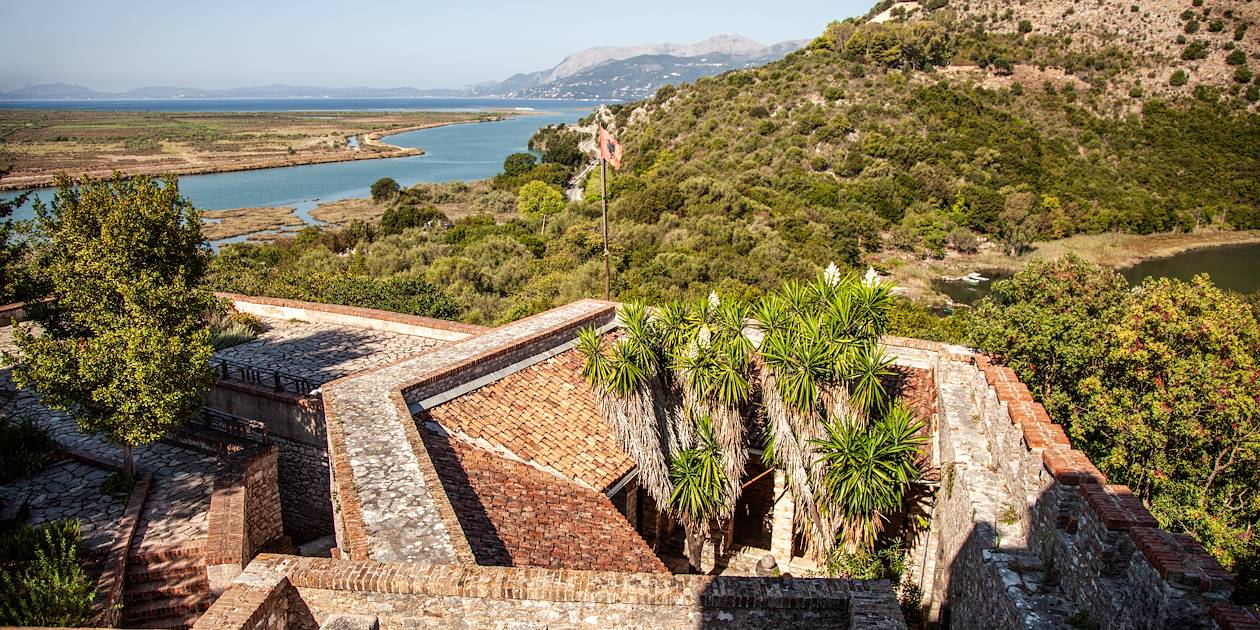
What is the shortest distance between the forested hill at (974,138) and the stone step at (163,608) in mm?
28051

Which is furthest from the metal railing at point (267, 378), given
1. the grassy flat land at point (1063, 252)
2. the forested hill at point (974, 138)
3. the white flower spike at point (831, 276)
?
the grassy flat land at point (1063, 252)

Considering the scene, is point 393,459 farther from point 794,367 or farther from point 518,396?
point 794,367

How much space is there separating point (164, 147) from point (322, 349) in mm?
120224

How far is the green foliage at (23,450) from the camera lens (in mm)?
10648

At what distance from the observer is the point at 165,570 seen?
29.7ft

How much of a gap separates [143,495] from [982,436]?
11.9 meters

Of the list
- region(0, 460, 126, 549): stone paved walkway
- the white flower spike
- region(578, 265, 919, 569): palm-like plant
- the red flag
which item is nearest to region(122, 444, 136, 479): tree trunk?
region(0, 460, 126, 549): stone paved walkway

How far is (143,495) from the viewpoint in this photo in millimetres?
10289

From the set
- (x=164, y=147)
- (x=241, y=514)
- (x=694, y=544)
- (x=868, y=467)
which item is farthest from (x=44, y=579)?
(x=164, y=147)

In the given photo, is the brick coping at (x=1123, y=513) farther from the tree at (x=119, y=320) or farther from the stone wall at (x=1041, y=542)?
the tree at (x=119, y=320)

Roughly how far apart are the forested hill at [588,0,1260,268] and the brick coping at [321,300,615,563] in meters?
22.2

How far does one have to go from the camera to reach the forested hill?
41250 mm

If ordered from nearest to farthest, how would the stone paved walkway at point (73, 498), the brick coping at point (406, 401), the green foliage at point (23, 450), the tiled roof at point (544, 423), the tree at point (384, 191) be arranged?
1. the brick coping at point (406, 401)
2. the stone paved walkway at point (73, 498)
3. the tiled roof at point (544, 423)
4. the green foliage at point (23, 450)
5. the tree at point (384, 191)

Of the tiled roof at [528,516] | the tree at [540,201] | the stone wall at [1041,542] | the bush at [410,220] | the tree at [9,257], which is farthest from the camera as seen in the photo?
the tree at [540,201]
